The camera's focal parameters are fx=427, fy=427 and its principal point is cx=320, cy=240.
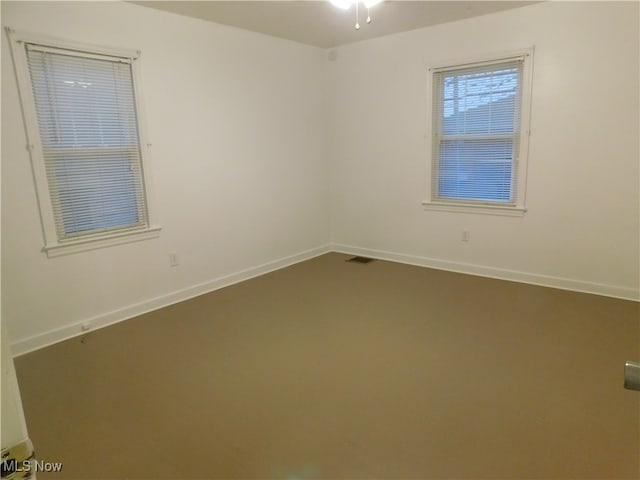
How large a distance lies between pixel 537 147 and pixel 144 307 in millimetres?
3850

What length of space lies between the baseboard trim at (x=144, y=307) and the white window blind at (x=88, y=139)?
27.1 inches

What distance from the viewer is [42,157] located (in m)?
3.02

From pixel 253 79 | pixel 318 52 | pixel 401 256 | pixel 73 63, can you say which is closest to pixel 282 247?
pixel 401 256

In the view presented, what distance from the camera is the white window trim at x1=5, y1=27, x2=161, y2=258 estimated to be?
2.87 metres

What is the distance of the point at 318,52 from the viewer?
16.8 feet

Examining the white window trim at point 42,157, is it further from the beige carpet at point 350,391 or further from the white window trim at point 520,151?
the white window trim at point 520,151

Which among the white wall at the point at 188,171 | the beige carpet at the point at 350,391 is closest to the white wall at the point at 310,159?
the white wall at the point at 188,171

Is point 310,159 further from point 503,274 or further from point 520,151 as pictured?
point 503,274

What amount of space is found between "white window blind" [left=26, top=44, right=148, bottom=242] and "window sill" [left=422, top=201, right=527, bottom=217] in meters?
2.98

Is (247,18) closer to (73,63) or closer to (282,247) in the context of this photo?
(73,63)

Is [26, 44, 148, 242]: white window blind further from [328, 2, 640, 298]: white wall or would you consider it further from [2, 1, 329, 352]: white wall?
[328, 2, 640, 298]: white wall

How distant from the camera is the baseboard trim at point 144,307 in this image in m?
3.12

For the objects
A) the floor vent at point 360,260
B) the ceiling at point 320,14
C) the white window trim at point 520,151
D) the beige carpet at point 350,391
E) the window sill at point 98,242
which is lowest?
the beige carpet at point 350,391

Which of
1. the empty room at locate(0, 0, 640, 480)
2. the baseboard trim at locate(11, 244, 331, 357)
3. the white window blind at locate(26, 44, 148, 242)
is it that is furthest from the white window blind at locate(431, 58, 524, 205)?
the white window blind at locate(26, 44, 148, 242)
